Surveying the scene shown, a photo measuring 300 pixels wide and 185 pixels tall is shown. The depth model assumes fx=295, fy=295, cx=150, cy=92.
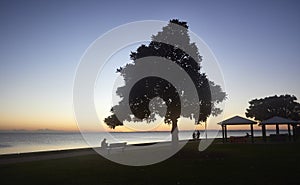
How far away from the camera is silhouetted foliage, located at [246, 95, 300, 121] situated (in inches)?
2936

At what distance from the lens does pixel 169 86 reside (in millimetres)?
24609

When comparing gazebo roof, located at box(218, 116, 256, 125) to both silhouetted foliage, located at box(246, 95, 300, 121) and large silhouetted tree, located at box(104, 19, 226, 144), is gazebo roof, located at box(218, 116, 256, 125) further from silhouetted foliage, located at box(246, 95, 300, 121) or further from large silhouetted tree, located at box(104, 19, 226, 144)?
silhouetted foliage, located at box(246, 95, 300, 121)

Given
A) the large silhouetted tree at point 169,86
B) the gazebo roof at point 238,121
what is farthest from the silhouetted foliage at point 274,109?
the large silhouetted tree at point 169,86

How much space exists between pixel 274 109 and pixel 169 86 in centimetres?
5900

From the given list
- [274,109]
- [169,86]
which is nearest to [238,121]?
[169,86]

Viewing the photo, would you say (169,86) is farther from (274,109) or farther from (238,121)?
(274,109)

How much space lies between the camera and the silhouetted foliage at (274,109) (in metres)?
74.6

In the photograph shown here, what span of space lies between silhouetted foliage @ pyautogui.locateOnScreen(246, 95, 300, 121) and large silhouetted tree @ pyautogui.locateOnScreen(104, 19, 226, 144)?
52.9 meters

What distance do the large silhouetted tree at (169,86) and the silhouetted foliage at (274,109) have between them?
5288 cm

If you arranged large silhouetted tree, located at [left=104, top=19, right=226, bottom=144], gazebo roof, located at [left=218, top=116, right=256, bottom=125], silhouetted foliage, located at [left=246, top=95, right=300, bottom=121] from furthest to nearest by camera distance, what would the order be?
1. silhouetted foliage, located at [left=246, top=95, right=300, bottom=121]
2. gazebo roof, located at [left=218, top=116, right=256, bottom=125]
3. large silhouetted tree, located at [left=104, top=19, right=226, bottom=144]

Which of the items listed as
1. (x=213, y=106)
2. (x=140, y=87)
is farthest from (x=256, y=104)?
(x=140, y=87)

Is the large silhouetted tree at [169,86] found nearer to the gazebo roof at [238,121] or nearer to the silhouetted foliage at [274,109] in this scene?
the gazebo roof at [238,121]

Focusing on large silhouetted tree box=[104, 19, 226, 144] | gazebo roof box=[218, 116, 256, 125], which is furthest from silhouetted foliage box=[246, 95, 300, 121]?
large silhouetted tree box=[104, 19, 226, 144]

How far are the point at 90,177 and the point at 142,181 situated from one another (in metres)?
2.56
